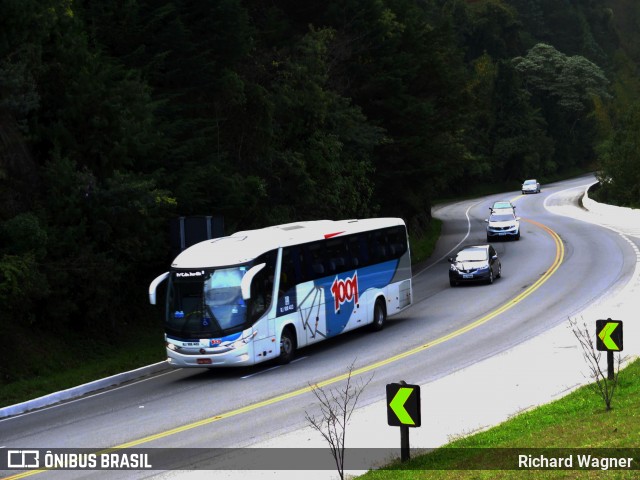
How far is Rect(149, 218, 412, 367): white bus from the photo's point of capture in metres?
22.4

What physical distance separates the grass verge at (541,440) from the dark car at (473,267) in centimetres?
2088

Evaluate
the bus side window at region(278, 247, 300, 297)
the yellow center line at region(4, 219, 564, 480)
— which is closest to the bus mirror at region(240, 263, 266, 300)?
the bus side window at region(278, 247, 300, 297)

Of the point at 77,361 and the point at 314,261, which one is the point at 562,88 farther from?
the point at 77,361

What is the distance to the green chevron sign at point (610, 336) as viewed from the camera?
17.4 m

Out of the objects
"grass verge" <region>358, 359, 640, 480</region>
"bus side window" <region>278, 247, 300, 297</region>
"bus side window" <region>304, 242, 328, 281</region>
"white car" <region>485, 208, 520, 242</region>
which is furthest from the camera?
"white car" <region>485, 208, 520, 242</region>

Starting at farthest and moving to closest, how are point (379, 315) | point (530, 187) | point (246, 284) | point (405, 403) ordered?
point (530, 187) < point (379, 315) < point (246, 284) < point (405, 403)

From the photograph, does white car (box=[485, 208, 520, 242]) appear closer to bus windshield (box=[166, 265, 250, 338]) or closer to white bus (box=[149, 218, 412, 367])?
white bus (box=[149, 218, 412, 367])

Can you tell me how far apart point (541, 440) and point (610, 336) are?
5403mm

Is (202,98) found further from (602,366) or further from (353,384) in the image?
(602,366)

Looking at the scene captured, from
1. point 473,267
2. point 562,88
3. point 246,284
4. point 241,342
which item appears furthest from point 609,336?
point 562,88

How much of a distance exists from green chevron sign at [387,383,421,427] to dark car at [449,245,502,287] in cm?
2548

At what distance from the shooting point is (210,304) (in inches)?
885

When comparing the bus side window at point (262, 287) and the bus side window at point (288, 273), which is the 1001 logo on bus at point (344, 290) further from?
the bus side window at point (262, 287)

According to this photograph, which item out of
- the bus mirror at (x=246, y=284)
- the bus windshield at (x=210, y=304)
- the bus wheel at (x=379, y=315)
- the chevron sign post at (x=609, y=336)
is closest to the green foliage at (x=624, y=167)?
the bus wheel at (x=379, y=315)
